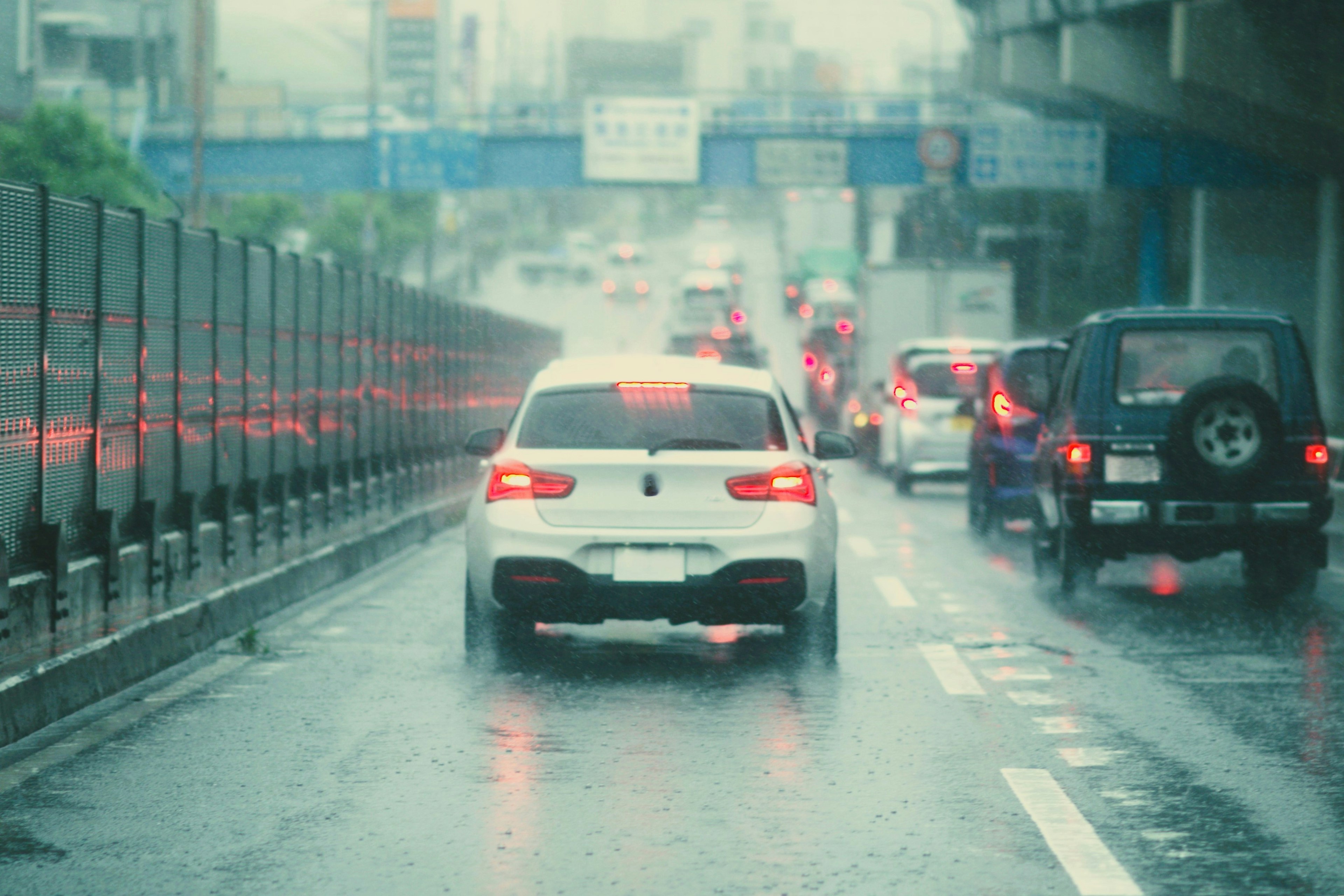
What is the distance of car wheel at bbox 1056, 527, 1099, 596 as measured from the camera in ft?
43.4

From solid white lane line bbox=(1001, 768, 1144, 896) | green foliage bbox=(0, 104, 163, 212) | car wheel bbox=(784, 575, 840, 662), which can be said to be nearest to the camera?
solid white lane line bbox=(1001, 768, 1144, 896)

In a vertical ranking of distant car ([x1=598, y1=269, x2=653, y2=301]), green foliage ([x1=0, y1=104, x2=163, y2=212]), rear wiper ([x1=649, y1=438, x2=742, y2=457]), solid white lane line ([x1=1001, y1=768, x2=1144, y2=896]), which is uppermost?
green foliage ([x1=0, y1=104, x2=163, y2=212])

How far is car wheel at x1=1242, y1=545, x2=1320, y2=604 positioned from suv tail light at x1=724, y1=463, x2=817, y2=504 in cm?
443

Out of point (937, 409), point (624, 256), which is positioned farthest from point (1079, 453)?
point (624, 256)

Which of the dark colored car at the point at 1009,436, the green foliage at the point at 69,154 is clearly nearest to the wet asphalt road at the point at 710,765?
the dark colored car at the point at 1009,436

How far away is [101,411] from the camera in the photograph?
11.1 meters

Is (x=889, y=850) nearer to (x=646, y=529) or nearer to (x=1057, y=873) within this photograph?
(x=1057, y=873)

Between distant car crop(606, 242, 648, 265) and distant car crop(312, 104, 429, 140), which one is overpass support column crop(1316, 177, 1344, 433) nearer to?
distant car crop(312, 104, 429, 140)

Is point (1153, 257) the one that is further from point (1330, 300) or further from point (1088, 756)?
point (1088, 756)

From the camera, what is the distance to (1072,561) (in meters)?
13.4

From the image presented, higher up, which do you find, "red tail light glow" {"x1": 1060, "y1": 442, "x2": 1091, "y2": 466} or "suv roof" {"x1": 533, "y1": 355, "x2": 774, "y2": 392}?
"suv roof" {"x1": 533, "y1": 355, "x2": 774, "y2": 392}

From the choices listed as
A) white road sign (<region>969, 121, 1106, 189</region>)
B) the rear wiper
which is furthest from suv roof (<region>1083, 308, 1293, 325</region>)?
white road sign (<region>969, 121, 1106, 189</region>)

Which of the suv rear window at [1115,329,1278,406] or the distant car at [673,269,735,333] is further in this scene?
the distant car at [673,269,735,333]

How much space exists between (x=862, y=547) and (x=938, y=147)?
27.7 metres
